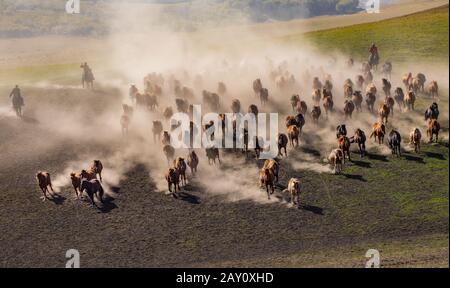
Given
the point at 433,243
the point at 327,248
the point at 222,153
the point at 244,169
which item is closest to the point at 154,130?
the point at 222,153

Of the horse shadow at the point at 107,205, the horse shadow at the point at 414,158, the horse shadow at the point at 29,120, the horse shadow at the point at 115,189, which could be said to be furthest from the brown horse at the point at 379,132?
the horse shadow at the point at 29,120

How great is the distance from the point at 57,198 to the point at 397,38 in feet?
149

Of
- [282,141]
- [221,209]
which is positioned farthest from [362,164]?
[221,209]

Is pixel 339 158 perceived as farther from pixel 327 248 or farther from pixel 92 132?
pixel 92 132

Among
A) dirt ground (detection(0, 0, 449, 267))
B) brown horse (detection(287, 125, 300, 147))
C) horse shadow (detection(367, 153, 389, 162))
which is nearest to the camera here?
dirt ground (detection(0, 0, 449, 267))

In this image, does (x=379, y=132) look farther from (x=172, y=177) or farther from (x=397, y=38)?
(x=397, y=38)

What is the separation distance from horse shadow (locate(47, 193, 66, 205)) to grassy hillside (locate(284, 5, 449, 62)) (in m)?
37.6

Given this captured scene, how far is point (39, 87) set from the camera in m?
53.7

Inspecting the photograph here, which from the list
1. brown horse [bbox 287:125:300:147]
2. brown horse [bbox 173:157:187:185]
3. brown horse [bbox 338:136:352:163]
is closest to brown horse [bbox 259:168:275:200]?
brown horse [bbox 173:157:187:185]

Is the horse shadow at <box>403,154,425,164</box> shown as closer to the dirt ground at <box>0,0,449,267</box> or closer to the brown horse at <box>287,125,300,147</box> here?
the dirt ground at <box>0,0,449,267</box>

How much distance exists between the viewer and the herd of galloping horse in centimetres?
3156

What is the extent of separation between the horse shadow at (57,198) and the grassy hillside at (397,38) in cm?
3763

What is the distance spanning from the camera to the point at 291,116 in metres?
39.6
